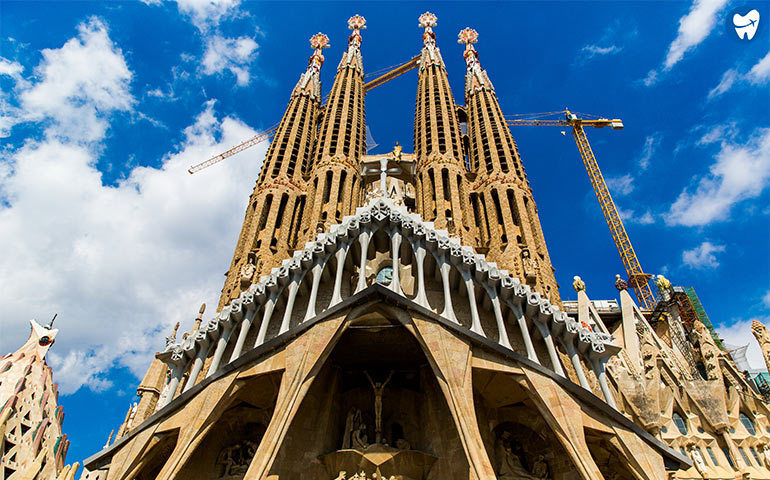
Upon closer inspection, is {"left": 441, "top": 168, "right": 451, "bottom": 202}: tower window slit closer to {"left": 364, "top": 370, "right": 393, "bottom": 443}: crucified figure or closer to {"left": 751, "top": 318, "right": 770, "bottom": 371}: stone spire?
{"left": 364, "top": 370, "right": 393, "bottom": 443}: crucified figure

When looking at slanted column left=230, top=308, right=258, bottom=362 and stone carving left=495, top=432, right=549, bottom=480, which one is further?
slanted column left=230, top=308, right=258, bottom=362

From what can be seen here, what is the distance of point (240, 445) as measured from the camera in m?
16.8

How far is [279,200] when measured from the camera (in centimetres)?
2656

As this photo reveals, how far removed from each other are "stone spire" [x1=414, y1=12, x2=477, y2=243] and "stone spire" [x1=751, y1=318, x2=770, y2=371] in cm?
1518

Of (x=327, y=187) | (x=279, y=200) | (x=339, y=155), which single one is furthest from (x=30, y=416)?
(x=339, y=155)

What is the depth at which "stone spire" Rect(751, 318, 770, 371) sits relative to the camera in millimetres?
24344

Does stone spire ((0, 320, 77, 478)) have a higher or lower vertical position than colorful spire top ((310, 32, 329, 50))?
lower

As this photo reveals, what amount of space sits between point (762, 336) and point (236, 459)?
1007 inches

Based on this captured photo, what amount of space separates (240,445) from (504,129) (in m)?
23.0

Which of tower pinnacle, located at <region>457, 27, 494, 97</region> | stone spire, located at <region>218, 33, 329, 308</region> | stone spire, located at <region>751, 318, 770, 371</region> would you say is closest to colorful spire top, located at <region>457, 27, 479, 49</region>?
tower pinnacle, located at <region>457, 27, 494, 97</region>

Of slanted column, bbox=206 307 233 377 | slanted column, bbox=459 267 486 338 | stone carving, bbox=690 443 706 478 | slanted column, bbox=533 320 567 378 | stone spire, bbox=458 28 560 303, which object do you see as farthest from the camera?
stone spire, bbox=458 28 560 303

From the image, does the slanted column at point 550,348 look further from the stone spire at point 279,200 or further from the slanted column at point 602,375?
the stone spire at point 279,200

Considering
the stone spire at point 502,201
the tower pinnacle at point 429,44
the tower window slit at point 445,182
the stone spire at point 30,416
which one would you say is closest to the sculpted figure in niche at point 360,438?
the stone spire at point 502,201

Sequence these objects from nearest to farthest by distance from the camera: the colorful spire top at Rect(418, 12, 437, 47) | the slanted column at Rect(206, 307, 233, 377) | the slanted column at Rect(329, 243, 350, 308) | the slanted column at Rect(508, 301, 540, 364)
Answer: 1. the slanted column at Rect(508, 301, 540, 364)
2. the slanted column at Rect(329, 243, 350, 308)
3. the slanted column at Rect(206, 307, 233, 377)
4. the colorful spire top at Rect(418, 12, 437, 47)
